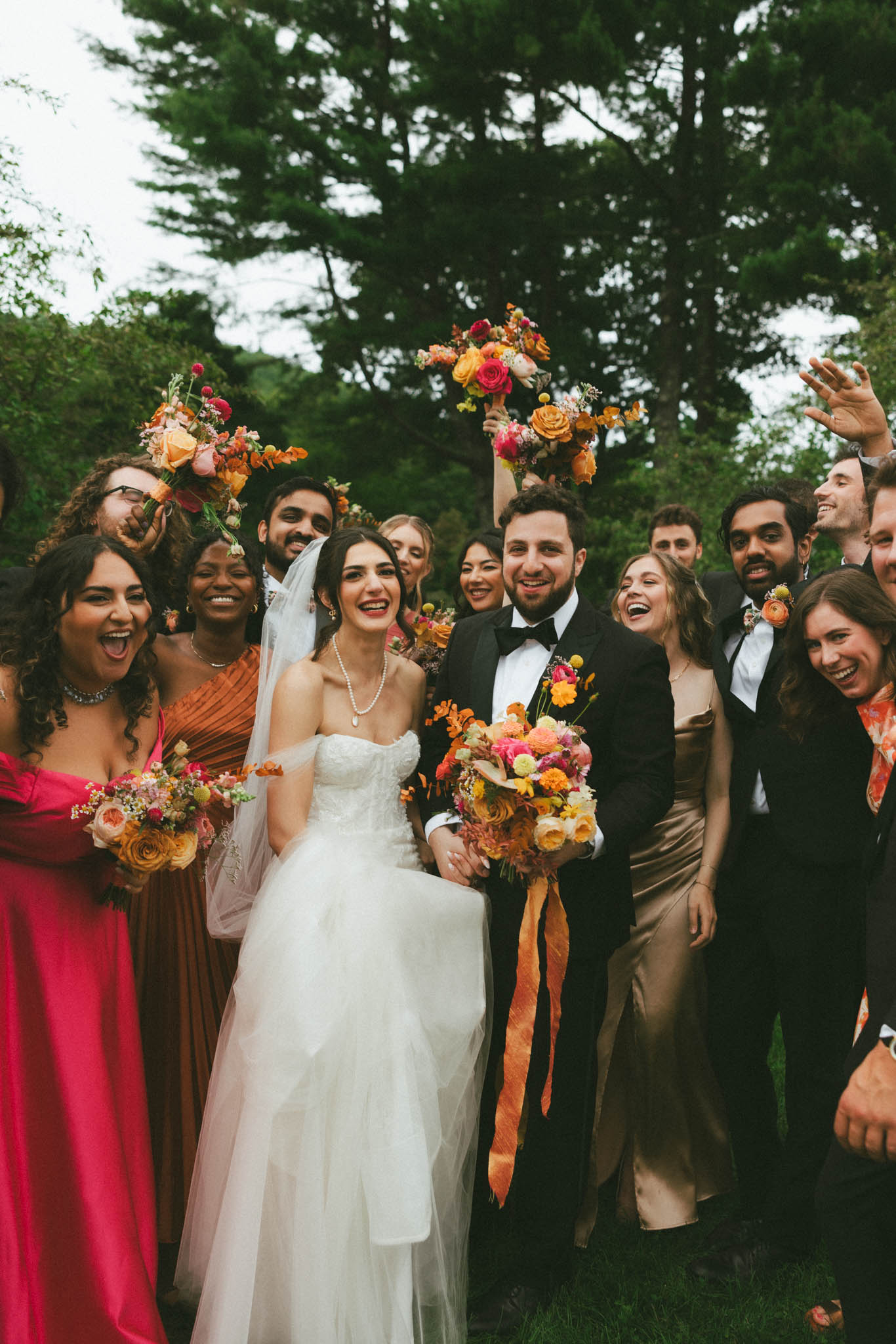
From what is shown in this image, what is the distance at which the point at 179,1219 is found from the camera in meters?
4.15

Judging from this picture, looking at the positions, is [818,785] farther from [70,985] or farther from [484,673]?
[70,985]

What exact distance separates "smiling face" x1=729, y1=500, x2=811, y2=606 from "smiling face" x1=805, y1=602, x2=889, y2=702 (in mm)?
1130

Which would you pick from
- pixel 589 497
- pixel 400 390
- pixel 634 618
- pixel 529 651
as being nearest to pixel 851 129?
pixel 589 497

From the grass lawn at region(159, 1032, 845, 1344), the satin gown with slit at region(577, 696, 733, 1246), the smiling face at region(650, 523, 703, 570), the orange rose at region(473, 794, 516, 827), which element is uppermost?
the smiling face at region(650, 523, 703, 570)

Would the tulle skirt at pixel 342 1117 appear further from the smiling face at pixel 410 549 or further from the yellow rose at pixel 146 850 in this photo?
the smiling face at pixel 410 549

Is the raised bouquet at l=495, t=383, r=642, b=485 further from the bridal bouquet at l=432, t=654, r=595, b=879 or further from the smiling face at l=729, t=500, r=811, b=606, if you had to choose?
the bridal bouquet at l=432, t=654, r=595, b=879

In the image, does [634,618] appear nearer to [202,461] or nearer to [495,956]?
[495,956]

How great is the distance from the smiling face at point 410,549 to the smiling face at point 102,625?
266 centimetres

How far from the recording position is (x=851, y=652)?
3.68m

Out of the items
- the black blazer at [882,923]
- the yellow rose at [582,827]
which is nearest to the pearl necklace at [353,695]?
the yellow rose at [582,827]

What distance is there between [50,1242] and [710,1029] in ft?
8.57

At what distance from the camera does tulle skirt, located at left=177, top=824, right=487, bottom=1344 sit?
132 inches

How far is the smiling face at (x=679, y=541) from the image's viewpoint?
248 inches

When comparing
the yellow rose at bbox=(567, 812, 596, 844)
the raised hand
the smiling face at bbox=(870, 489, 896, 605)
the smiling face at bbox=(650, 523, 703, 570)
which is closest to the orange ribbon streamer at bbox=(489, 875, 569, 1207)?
the yellow rose at bbox=(567, 812, 596, 844)
